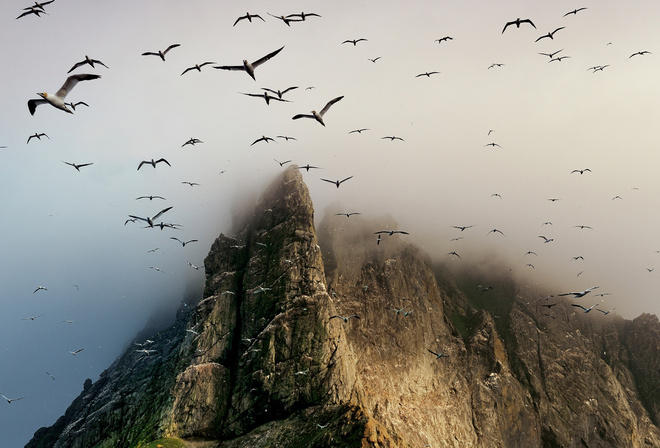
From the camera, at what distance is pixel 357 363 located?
107m

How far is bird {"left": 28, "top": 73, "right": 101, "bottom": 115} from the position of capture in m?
21.4

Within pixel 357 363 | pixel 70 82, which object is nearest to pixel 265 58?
pixel 70 82

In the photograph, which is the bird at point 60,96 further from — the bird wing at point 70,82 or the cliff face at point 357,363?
the cliff face at point 357,363

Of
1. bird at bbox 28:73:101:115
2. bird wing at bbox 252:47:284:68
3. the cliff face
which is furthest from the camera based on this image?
the cliff face

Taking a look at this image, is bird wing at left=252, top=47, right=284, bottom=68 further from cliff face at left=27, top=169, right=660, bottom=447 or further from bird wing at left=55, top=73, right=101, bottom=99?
cliff face at left=27, top=169, right=660, bottom=447

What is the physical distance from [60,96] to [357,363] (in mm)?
102452

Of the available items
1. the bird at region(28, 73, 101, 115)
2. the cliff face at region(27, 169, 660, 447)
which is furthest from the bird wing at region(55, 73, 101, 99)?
the cliff face at region(27, 169, 660, 447)

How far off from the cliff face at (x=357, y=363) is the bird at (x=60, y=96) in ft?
199

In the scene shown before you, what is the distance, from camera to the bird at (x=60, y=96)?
70.3ft

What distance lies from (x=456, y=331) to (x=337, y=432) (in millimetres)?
90754

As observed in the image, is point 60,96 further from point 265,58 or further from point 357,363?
point 357,363

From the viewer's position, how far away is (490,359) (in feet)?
424

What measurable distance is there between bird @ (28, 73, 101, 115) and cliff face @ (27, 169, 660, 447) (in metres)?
60.6

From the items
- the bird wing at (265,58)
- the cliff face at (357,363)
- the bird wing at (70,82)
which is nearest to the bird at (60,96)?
the bird wing at (70,82)
